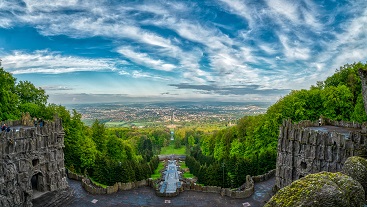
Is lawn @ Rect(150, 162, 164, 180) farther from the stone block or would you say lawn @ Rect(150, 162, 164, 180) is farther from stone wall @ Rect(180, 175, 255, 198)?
the stone block

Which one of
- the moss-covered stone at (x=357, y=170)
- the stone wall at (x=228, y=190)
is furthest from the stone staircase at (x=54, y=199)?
the moss-covered stone at (x=357, y=170)

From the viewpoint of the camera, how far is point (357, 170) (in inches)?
358

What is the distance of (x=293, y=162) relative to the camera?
2389cm

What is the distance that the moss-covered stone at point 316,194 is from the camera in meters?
5.17

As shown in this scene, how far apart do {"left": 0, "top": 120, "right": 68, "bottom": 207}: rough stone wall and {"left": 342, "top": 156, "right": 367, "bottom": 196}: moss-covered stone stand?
21.9m

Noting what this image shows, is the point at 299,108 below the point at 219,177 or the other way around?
the other way around

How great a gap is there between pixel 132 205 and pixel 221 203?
7.94 meters

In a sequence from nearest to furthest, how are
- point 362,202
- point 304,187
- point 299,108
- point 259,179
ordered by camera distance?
point 304,187
point 362,202
point 259,179
point 299,108

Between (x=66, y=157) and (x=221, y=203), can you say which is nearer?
(x=221, y=203)

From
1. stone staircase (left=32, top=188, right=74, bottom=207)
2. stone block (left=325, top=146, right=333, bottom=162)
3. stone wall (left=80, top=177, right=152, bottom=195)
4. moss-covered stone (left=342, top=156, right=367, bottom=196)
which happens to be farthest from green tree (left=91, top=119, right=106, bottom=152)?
moss-covered stone (left=342, top=156, right=367, bottom=196)

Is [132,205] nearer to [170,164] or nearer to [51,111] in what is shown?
[51,111]

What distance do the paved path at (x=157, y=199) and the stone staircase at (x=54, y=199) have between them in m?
0.61

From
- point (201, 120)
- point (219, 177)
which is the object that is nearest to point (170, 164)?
point (219, 177)

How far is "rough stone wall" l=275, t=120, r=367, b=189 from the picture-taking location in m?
18.3
